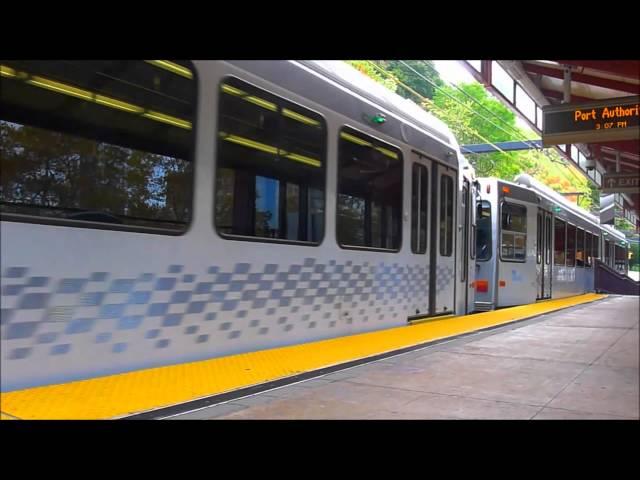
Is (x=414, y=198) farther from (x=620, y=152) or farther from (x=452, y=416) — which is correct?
(x=620, y=152)

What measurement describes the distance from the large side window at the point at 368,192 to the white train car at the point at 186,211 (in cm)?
2

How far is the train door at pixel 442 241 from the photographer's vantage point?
8031 millimetres

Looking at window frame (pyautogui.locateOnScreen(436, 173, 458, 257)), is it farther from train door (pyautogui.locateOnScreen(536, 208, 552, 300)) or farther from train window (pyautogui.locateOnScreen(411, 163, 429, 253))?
train door (pyautogui.locateOnScreen(536, 208, 552, 300))

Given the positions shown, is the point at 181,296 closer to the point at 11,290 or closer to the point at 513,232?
the point at 11,290

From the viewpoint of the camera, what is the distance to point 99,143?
357cm

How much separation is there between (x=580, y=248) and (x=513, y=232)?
6.67 m

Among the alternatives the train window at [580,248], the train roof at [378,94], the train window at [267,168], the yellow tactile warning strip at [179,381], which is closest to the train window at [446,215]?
the train roof at [378,94]

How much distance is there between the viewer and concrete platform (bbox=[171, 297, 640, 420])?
12.5ft

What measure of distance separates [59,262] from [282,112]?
99.0 inches
